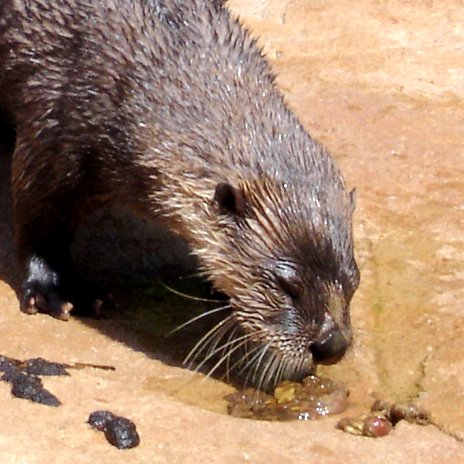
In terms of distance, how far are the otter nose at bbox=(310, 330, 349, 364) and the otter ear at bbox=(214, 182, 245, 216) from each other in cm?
47

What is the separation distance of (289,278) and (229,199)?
1.03 feet

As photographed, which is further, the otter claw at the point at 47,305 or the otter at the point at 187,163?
the otter claw at the point at 47,305

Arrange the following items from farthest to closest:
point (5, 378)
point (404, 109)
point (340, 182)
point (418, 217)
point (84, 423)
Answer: point (404, 109), point (418, 217), point (340, 182), point (5, 378), point (84, 423)

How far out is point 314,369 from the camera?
4.82m

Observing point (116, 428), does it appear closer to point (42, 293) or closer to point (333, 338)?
point (333, 338)

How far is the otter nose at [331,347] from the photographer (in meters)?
4.46

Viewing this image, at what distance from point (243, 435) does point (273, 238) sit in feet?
2.20

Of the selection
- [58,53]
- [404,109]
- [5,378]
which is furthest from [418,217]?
[5,378]

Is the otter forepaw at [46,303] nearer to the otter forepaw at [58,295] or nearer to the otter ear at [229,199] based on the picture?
the otter forepaw at [58,295]

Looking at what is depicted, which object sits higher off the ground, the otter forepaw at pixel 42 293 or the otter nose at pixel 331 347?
the otter nose at pixel 331 347

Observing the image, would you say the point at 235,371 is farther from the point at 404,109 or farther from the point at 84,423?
the point at 404,109

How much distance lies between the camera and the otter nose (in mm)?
4457

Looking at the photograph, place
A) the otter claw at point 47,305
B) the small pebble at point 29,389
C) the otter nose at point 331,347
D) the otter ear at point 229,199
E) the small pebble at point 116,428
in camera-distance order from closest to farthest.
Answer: the small pebble at point 116,428
the small pebble at point 29,389
the otter nose at point 331,347
the otter ear at point 229,199
the otter claw at point 47,305

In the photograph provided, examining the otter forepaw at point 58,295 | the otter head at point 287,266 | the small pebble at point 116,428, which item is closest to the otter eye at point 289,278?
the otter head at point 287,266
